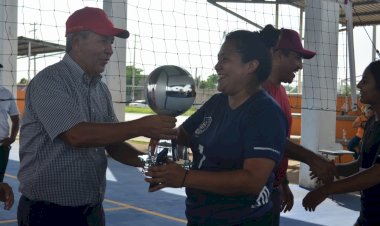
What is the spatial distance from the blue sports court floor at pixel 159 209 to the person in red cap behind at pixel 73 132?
3475mm

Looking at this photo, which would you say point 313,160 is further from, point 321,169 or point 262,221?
point 262,221

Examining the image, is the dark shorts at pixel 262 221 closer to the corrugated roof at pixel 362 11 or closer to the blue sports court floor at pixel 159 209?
the blue sports court floor at pixel 159 209

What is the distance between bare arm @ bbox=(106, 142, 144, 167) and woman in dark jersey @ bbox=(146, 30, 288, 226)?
573 mm

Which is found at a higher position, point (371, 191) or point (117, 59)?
point (117, 59)

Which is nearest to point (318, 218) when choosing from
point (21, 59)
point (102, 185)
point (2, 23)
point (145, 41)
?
point (145, 41)

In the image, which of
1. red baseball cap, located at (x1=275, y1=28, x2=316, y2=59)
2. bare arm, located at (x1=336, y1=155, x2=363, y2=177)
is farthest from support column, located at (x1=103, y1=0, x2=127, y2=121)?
bare arm, located at (x1=336, y1=155, x2=363, y2=177)

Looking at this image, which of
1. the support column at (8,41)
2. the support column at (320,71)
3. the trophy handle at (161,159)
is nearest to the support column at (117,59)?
the support column at (8,41)

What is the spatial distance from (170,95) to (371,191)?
4.34 ft

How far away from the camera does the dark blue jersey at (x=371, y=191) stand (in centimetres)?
305

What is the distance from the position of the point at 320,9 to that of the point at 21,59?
50.2 feet

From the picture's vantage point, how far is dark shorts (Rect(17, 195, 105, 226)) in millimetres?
2658

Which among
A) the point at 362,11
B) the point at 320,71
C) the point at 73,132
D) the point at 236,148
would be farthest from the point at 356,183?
the point at 362,11

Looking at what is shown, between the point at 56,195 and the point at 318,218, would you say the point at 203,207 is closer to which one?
the point at 56,195

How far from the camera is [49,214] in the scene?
2.65 m
